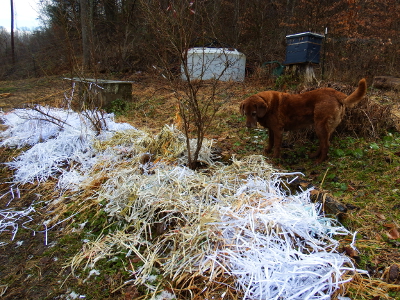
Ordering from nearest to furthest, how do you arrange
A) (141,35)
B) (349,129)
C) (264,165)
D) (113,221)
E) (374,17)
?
(113,221)
(264,165)
(349,129)
(374,17)
(141,35)

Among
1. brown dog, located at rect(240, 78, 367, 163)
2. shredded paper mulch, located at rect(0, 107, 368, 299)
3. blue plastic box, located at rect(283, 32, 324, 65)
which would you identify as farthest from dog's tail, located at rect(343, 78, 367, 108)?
blue plastic box, located at rect(283, 32, 324, 65)

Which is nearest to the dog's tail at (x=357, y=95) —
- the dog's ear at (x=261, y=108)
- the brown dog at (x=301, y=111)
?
the brown dog at (x=301, y=111)

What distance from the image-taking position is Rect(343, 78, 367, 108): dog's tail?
3425mm

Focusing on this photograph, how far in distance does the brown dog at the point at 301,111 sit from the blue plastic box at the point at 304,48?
17.7ft

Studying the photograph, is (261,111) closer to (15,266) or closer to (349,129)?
(349,129)

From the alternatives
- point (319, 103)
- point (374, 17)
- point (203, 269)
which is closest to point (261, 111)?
point (319, 103)

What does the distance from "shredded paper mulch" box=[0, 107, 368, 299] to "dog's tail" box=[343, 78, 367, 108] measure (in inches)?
54.3

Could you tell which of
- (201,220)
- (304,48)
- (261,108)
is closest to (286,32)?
(304,48)

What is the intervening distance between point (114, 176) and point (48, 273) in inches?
56.6

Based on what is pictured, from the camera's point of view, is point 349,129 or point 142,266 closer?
point 142,266

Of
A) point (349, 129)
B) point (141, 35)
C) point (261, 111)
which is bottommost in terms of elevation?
point (349, 129)

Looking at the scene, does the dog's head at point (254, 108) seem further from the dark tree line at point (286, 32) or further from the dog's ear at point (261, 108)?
the dark tree line at point (286, 32)

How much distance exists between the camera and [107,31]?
57.3ft

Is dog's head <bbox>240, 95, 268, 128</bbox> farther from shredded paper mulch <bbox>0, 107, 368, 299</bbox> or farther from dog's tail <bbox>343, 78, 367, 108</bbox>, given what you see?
dog's tail <bbox>343, 78, 367, 108</bbox>
